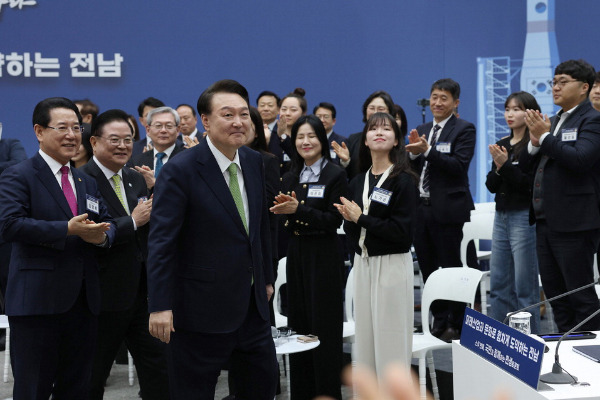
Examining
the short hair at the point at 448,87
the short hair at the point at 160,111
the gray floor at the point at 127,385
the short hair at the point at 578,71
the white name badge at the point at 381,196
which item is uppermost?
the short hair at the point at 448,87

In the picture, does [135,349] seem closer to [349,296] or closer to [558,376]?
[349,296]

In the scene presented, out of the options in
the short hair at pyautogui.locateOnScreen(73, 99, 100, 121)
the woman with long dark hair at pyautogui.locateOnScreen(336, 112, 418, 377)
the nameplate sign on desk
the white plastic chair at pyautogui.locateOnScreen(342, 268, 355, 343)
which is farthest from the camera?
the short hair at pyautogui.locateOnScreen(73, 99, 100, 121)

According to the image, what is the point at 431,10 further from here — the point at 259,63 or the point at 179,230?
the point at 179,230

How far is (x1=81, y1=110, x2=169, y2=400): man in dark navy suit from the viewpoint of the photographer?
9.82ft

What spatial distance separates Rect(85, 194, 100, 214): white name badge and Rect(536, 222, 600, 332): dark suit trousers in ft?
7.45

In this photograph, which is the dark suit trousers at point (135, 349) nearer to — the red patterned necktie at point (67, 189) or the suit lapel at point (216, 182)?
the red patterned necktie at point (67, 189)

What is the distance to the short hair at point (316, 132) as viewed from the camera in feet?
12.3

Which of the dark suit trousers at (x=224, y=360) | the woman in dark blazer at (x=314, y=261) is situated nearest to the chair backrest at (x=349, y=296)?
the woman in dark blazer at (x=314, y=261)

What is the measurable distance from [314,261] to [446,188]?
1.40 m

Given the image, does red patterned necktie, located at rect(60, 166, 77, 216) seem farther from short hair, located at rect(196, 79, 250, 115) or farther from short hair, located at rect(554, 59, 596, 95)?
short hair, located at rect(554, 59, 596, 95)

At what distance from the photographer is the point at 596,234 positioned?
3.62 metres

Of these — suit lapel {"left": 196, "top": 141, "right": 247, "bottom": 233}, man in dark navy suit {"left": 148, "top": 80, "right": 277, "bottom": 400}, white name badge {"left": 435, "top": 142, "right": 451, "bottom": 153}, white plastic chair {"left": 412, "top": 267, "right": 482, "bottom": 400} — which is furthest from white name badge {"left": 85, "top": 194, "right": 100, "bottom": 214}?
white name badge {"left": 435, "top": 142, "right": 451, "bottom": 153}

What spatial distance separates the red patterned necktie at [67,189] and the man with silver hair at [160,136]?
124 centimetres

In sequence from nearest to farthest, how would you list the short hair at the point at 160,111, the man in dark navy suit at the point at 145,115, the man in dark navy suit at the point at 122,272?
the man in dark navy suit at the point at 122,272
the short hair at the point at 160,111
the man in dark navy suit at the point at 145,115
